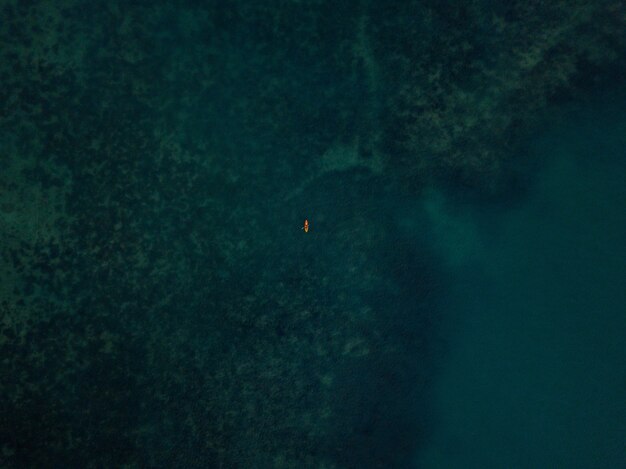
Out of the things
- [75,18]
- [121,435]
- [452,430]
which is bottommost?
[452,430]

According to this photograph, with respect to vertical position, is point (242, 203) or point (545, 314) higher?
point (242, 203)

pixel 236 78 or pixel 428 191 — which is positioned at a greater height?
pixel 236 78

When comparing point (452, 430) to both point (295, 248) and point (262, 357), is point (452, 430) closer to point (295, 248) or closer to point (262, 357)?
point (262, 357)

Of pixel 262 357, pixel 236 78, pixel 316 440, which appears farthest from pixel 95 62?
pixel 316 440
